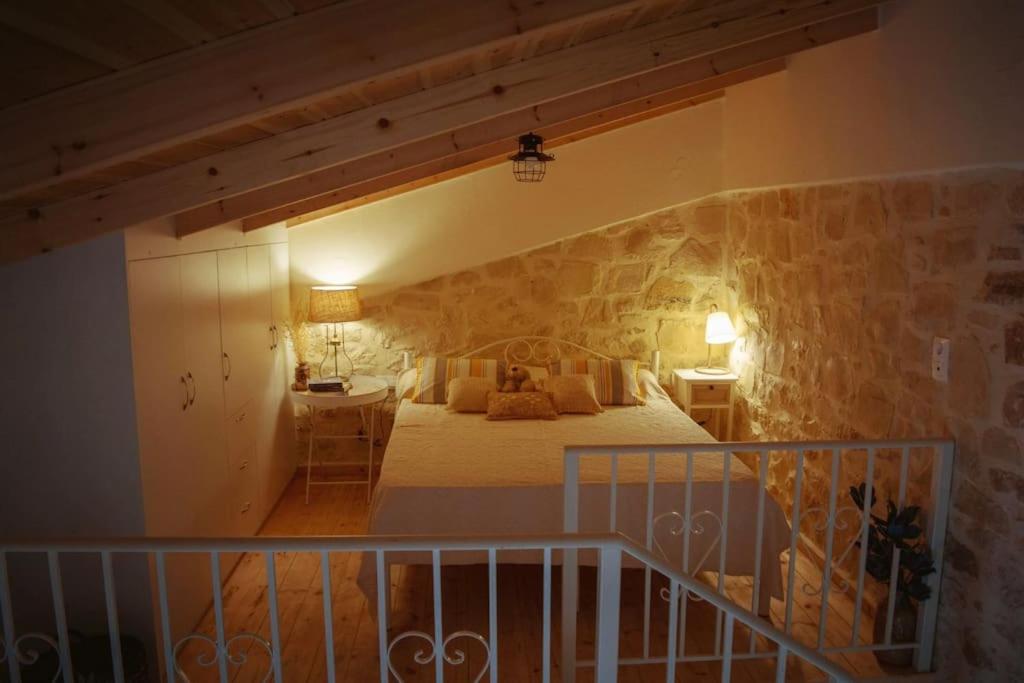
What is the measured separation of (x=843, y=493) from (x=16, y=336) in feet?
12.1

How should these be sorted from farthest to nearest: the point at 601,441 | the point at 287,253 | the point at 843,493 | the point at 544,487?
the point at 287,253
the point at 601,441
the point at 843,493
the point at 544,487

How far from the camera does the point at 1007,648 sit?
265 cm

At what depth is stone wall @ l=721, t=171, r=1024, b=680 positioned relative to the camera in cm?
265

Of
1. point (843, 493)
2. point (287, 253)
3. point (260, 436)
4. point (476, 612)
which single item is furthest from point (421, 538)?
point (287, 253)

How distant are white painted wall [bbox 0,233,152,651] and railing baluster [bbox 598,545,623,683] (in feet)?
6.45

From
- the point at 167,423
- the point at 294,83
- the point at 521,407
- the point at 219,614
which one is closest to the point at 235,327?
the point at 167,423

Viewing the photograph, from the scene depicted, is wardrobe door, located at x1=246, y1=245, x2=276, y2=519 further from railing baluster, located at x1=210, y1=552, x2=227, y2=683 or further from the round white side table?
railing baluster, located at x1=210, y1=552, x2=227, y2=683

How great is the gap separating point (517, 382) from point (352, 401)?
3.54 feet

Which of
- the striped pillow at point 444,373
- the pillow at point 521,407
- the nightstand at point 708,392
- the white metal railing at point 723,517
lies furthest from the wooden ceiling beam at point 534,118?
the nightstand at point 708,392

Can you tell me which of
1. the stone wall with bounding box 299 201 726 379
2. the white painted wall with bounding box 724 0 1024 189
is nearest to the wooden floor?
the stone wall with bounding box 299 201 726 379

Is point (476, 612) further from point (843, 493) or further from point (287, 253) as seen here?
point (287, 253)

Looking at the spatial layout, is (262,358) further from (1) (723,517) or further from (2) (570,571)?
(1) (723,517)

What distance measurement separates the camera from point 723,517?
2.89 metres

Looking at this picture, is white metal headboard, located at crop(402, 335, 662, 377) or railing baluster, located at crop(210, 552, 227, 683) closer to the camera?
railing baluster, located at crop(210, 552, 227, 683)
